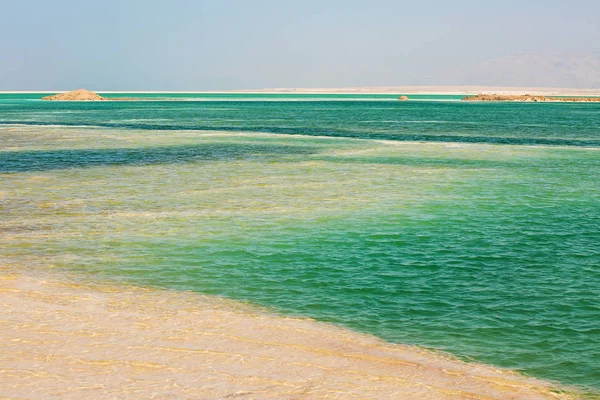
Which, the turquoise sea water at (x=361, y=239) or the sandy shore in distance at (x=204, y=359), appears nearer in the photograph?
the sandy shore in distance at (x=204, y=359)

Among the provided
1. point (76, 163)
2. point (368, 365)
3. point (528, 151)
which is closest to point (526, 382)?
point (368, 365)

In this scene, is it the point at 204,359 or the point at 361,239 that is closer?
the point at 204,359

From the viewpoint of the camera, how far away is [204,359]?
36.6ft

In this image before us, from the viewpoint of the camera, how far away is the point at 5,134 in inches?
2584

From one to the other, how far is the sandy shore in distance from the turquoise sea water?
81cm

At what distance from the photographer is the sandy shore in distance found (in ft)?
32.7

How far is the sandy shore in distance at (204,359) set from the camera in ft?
32.7

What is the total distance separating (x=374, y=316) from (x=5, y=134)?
6064 cm

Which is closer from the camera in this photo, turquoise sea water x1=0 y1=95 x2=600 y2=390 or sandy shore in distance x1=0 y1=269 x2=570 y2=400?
sandy shore in distance x1=0 y1=269 x2=570 y2=400

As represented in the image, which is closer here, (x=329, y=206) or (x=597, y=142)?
(x=329, y=206)

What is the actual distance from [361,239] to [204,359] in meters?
9.61

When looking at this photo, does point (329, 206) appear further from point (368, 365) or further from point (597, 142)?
point (597, 142)

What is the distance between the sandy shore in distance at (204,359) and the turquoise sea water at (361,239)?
0.81m

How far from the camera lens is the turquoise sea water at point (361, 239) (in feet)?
43.5
